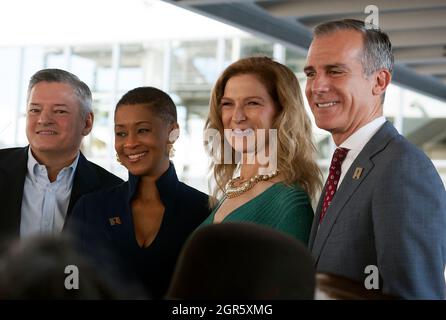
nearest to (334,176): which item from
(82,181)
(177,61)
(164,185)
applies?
(164,185)

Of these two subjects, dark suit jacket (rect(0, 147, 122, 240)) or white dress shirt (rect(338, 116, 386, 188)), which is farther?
dark suit jacket (rect(0, 147, 122, 240))

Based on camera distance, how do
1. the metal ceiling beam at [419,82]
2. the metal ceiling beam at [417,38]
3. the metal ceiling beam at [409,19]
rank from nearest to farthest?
the metal ceiling beam at [409,19], the metal ceiling beam at [417,38], the metal ceiling beam at [419,82]

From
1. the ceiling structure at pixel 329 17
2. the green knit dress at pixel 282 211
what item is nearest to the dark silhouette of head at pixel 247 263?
the green knit dress at pixel 282 211

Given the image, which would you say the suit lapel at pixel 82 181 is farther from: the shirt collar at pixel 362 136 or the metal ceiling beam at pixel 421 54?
the metal ceiling beam at pixel 421 54

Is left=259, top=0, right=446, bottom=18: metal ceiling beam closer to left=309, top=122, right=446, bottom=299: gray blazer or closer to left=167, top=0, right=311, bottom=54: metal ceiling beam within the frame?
left=167, top=0, right=311, bottom=54: metal ceiling beam

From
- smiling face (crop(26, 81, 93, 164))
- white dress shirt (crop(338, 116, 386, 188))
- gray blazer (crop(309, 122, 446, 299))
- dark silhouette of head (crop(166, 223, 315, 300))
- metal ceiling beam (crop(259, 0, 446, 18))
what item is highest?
metal ceiling beam (crop(259, 0, 446, 18))

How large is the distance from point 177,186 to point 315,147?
1.10 ft

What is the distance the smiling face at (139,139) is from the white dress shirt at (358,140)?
0.45 meters

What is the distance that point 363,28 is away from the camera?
1.58 m

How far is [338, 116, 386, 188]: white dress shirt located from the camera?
1.53 metres

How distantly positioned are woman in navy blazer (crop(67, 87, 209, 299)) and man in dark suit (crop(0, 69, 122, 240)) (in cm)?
7

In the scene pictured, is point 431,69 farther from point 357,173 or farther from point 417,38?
point 357,173

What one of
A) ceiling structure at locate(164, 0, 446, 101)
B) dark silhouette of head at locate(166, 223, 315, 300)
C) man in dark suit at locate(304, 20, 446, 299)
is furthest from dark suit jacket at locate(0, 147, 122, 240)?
ceiling structure at locate(164, 0, 446, 101)

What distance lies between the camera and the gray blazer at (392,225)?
1280 mm
